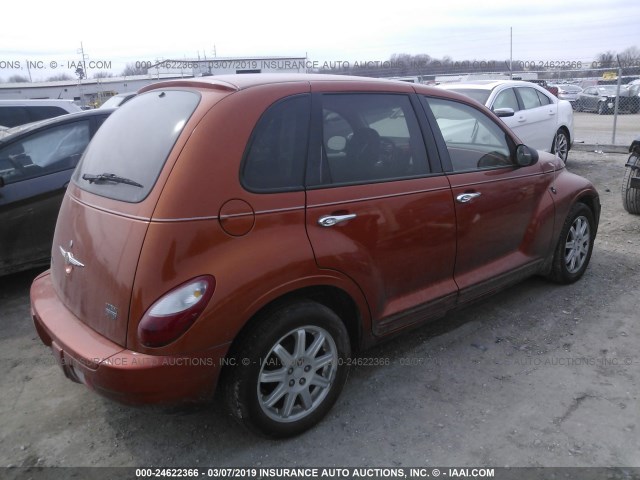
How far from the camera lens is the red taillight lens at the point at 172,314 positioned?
89.2 inches

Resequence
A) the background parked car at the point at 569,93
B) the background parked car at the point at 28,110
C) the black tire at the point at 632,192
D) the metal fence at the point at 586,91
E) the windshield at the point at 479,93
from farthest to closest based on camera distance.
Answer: the background parked car at the point at 569,93 < the metal fence at the point at 586,91 < the background parked car at the point at 28,110 < the windshield at the point at 479,93 < the black tire at the point at 632,192

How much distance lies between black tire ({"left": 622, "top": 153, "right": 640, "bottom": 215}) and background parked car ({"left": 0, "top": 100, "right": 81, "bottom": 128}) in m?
8.29

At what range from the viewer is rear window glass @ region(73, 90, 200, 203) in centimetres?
253

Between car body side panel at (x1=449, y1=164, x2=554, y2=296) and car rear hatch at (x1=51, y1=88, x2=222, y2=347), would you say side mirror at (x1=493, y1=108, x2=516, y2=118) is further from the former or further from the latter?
car rear hatch at (x1=51, y1=88, x2=222, y2=347)

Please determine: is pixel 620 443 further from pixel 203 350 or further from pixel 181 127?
pixel 181 127

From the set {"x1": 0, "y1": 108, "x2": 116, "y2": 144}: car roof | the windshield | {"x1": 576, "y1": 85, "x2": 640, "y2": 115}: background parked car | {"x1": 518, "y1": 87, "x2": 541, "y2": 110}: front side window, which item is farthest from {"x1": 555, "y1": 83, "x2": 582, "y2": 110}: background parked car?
{"x1": 0, "y1": 108, "x2": 116, "y2": 144}: car roof

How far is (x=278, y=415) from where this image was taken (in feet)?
8.89

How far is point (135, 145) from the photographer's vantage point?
2725mm

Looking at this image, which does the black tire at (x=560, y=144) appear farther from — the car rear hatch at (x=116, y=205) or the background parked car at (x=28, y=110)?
the car rear hatch at (x=116, y=205)

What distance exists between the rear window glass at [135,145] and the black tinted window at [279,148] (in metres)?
0.36

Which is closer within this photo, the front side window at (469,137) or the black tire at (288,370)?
the black tire at (288,370)

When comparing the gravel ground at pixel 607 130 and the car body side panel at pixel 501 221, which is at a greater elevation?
the car body side panel at pixel 501 221

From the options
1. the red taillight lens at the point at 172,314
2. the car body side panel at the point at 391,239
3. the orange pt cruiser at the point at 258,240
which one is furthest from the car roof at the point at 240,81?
the red taillight lens at the point at 172,314

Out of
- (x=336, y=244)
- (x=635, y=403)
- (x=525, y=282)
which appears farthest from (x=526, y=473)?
(x=525, y=282)
